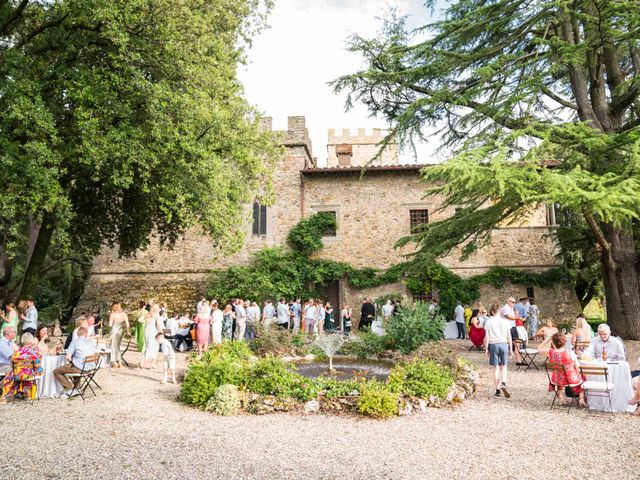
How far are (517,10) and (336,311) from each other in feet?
41.3

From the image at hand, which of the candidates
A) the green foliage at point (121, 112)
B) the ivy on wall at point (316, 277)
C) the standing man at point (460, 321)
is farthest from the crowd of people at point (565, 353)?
the ivy on wall at point (316, 277)

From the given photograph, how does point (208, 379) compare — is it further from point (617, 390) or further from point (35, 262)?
point (35, 262)

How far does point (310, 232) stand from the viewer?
18.8 m

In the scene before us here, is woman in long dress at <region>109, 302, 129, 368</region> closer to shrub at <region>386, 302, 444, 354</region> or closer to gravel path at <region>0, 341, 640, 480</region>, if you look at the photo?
gravel path at <region>0, 341, 640, 480</region>

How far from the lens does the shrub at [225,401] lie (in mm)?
6414

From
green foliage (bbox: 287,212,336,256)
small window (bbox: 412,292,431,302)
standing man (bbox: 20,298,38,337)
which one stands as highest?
green foliage (bbox: 287,212,336,256)

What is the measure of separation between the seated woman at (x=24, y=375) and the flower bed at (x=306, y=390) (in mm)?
2464

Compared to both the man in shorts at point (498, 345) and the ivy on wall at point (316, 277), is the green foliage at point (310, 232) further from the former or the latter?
the man in shorts at point (498, 345)

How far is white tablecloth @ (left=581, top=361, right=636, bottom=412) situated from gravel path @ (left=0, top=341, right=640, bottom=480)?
0.35 meters

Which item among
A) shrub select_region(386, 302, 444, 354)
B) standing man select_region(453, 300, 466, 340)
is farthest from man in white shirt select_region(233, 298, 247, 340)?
standing man select_region(453, 300, 466, 340)

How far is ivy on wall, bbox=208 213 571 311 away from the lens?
702 inches

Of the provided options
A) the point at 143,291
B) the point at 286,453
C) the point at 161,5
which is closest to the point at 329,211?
the point at 143,291

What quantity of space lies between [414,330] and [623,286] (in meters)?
5.52

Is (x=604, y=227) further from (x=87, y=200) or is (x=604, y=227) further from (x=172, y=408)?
(x=87, y=200)
